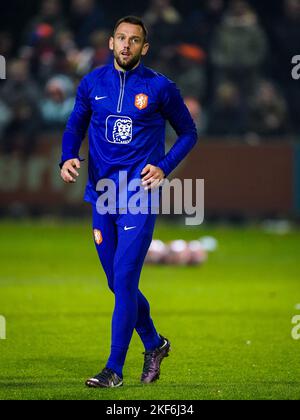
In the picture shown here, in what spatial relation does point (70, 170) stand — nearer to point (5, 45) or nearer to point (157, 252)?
point (157, 252)

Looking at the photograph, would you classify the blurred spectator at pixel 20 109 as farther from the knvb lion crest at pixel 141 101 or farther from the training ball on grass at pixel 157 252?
the knvb lion crest at pixel 141 101

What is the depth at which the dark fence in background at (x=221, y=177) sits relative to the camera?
2138 cm

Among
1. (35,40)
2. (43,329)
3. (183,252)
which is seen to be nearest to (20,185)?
(35,40)

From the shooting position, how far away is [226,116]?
22031 mm

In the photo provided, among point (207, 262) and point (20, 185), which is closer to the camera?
point (207, 262)

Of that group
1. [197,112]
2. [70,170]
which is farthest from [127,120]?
[197,112]

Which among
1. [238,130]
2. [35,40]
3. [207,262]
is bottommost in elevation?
[207,262]

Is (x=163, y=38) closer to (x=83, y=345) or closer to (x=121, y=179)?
(x=83, y=345)

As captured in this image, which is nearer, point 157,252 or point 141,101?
point 141,101

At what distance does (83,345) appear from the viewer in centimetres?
1016

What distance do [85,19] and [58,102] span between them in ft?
6.68

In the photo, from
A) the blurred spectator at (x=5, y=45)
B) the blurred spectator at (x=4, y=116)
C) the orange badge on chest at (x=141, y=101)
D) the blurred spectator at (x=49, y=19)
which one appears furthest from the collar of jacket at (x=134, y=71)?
the blurred spectator at (x=49, y=19)

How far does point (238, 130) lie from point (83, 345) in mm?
12418

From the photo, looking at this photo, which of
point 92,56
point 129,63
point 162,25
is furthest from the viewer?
point 162,25
